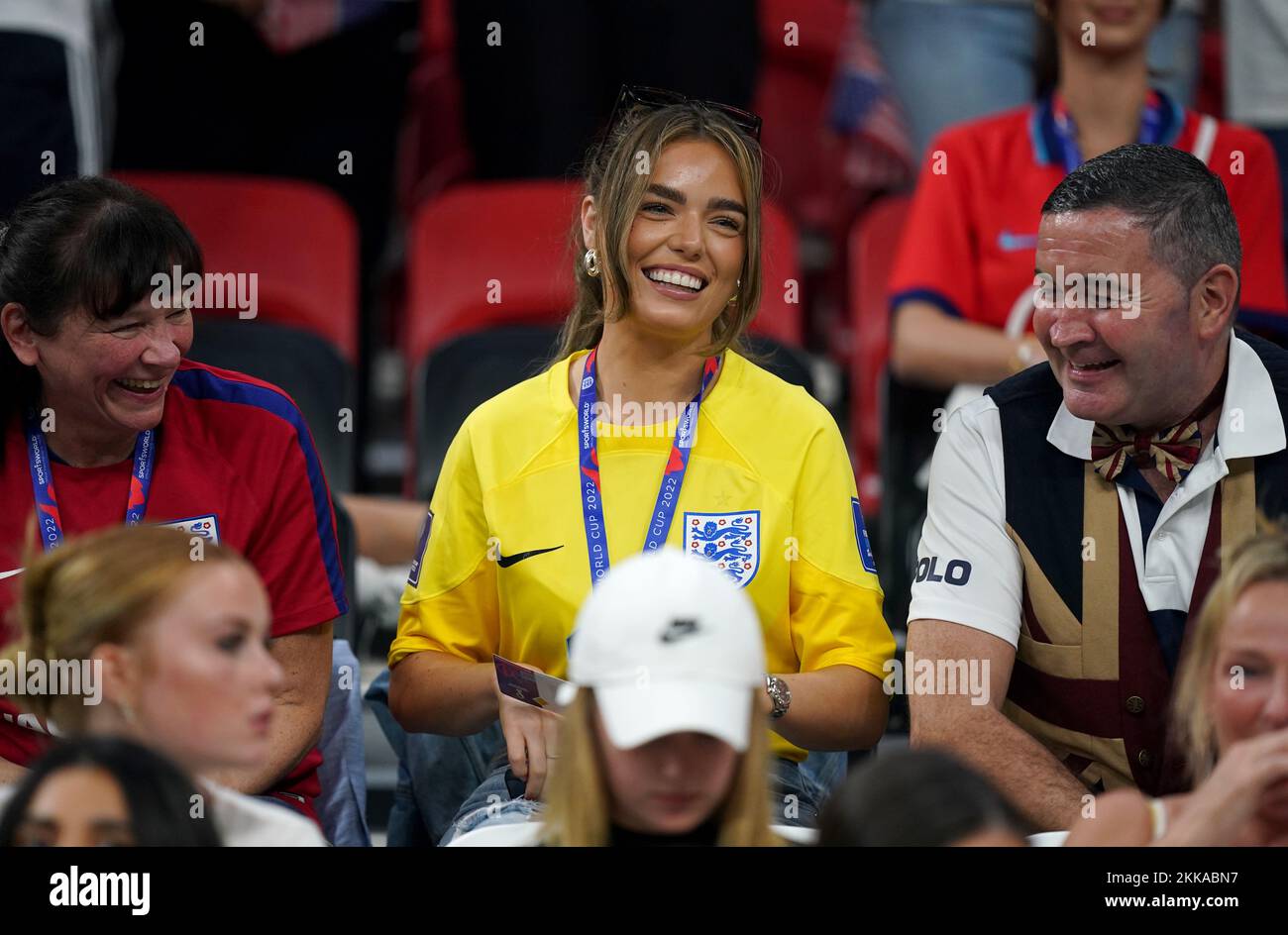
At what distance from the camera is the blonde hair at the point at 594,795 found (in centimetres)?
198

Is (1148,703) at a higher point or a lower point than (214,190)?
lower

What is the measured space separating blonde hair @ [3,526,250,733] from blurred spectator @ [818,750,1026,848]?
79 cm

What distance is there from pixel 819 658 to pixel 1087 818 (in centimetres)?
60

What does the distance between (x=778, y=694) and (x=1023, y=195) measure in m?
1.52

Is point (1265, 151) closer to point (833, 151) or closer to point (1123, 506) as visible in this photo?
point (1123, 506)

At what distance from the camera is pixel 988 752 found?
248 cm

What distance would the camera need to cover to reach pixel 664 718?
1.93m

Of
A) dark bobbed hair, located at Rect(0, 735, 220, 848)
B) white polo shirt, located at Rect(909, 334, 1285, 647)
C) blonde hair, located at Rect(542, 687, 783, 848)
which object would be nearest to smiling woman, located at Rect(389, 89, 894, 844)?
white polo shirt, located at Rect(909, 334, 1285, 647)

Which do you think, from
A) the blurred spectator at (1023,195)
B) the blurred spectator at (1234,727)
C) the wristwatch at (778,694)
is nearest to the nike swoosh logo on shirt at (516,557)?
the wristwatch at (778,694)

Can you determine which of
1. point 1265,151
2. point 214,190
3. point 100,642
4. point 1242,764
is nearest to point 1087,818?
point 1242,764

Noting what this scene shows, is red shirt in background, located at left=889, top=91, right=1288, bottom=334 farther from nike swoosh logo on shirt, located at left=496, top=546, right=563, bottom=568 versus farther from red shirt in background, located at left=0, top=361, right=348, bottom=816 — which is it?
red shirt in background, located at left=0, top=361, right=348, bottom=816

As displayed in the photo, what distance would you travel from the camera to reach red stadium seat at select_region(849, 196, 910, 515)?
4230mm

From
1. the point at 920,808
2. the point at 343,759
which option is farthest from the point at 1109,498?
the point at 343,759

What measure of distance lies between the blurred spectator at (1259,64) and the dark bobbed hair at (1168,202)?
193 centimetres
